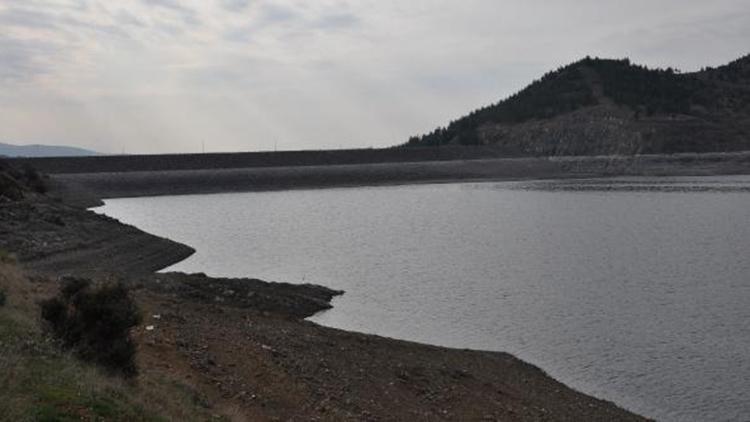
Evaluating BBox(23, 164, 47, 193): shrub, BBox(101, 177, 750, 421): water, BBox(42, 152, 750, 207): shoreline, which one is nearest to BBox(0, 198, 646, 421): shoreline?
BBox(101, 177, 750, 421): water

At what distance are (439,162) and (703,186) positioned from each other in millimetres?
50102

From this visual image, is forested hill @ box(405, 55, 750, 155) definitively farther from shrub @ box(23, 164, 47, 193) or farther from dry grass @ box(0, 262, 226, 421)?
dry grass @ box(0, 262, 226, 421)

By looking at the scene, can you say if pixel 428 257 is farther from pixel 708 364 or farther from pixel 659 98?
pixel 659 98

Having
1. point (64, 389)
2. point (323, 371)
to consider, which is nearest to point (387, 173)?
point (323, 371)

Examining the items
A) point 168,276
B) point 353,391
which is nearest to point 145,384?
point 353,391

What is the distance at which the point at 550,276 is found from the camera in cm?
2988

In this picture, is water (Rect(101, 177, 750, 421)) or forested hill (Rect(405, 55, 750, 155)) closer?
water (Rect(101, 177, 750, 421))

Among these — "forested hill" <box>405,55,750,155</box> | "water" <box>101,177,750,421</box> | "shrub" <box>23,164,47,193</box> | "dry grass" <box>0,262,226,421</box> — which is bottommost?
"water" <box>101,177,750,421</box>

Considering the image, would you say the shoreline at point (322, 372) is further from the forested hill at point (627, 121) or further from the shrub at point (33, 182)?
the forested hill at point (627, 121)

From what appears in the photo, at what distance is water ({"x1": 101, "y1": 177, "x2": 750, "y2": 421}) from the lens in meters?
17.5

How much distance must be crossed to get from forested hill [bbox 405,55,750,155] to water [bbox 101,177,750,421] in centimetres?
8729

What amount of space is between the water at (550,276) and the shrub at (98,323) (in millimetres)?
9742

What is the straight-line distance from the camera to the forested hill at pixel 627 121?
151625mm

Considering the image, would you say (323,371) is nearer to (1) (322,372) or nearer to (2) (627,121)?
(1) (322,372)
